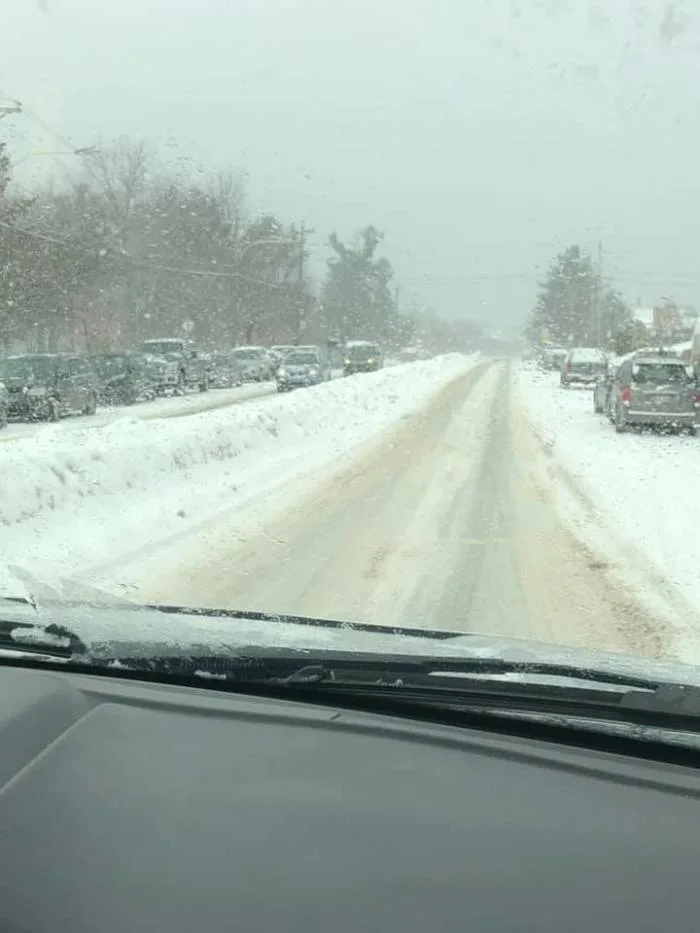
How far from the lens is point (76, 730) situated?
261cm

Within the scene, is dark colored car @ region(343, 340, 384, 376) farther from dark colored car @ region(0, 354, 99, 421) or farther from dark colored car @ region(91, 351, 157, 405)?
dark colored car @ region(0, 354, 99, 421)

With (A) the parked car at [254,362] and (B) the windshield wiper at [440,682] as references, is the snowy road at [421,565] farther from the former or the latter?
(A) the parked car at [254,362]


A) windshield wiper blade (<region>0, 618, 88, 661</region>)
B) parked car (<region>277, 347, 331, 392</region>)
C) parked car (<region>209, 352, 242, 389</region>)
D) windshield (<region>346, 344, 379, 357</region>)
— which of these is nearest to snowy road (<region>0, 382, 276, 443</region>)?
parked car (<region>277, 347, 331, 392</region>)

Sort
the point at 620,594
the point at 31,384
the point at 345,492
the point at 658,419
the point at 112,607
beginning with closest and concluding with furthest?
the point at 112,607, the point at 620,594, the point at 345,492, the point at 658,419, the point at 31,384

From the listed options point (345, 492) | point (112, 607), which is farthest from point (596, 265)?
point (112, 607)

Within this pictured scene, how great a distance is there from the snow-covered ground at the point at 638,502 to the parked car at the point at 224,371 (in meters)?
21.2

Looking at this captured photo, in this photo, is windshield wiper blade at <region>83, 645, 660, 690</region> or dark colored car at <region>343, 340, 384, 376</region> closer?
windshield wiper blade at <region>83, 645, 660, 690</region>

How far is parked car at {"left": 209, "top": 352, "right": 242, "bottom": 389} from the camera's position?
138 ft

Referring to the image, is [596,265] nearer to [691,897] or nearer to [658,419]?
[658,419]

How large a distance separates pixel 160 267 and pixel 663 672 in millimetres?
35177

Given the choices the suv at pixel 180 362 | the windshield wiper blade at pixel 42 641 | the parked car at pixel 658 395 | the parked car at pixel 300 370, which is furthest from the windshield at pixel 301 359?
the windshield wiper blade at pixel 42 641

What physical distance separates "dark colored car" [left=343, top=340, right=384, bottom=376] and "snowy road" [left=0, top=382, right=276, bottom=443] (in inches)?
616

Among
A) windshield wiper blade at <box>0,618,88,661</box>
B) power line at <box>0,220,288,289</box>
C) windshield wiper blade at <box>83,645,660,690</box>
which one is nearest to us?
windshield wiper blade at <box>83,645,660,690</box>

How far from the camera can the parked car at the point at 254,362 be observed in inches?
1821
